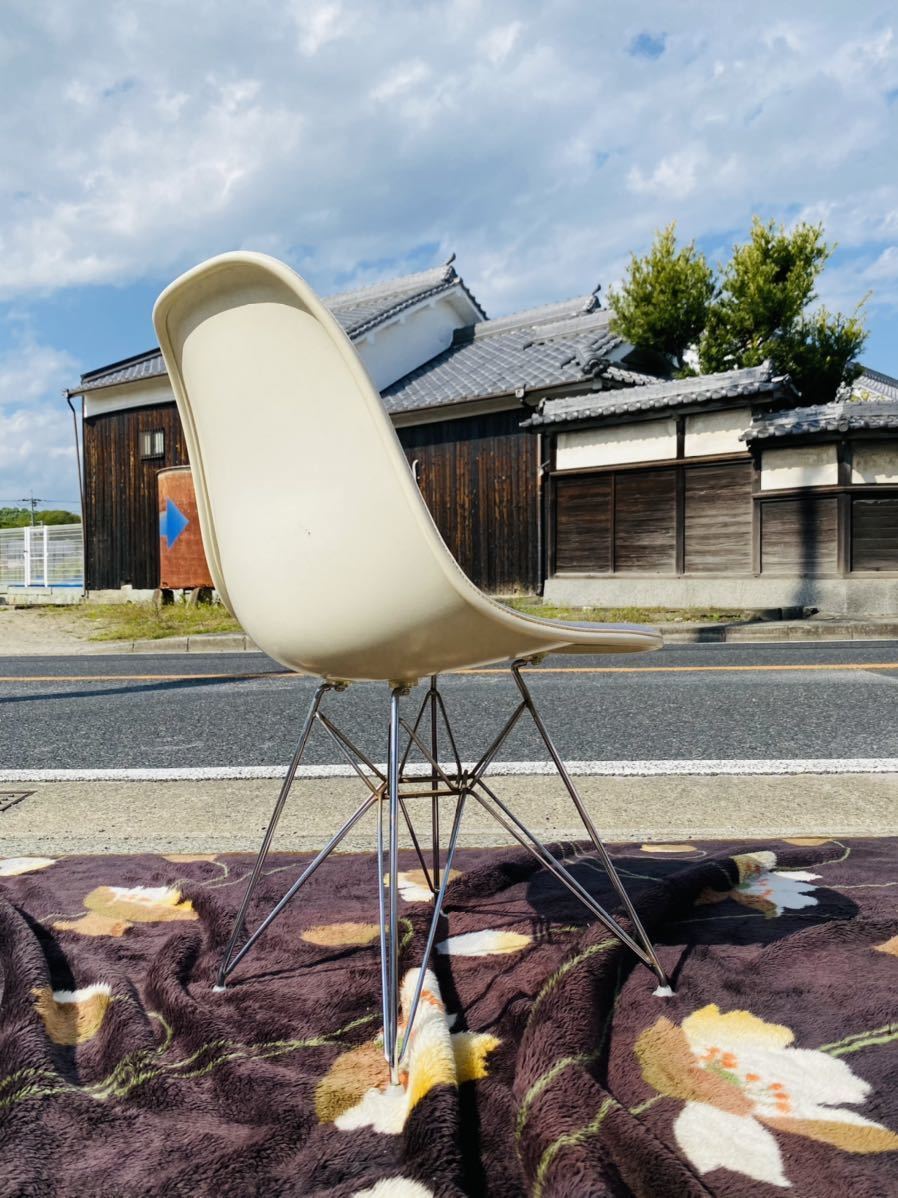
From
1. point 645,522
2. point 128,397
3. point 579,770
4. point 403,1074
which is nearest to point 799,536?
point 645,522

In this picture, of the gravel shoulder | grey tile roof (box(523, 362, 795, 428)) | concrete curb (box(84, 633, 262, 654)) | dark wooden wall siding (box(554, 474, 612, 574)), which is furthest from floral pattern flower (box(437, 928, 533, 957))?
dark wooden wall siding (box(554, 474, 612, 574))

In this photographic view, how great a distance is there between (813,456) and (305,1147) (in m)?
11.6

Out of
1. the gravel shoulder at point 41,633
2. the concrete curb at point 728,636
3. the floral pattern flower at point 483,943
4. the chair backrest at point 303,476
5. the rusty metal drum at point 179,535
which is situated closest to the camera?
the chair backrest at point 303,476

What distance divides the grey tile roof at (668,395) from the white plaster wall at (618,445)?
1.24 ft

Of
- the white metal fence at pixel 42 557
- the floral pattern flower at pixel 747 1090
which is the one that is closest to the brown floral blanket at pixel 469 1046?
the floral pattern flower at pixel 747 1090

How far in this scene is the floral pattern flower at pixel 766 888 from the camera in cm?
157

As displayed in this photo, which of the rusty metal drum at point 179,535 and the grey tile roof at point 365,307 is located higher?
the grey tile roof at point 365,307

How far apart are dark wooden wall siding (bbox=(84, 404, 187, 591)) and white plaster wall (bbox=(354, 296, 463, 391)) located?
12.8 ft

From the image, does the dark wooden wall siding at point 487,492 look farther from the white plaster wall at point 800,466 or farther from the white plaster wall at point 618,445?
the white plaster wall at point 800,466

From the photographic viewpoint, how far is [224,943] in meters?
1.44

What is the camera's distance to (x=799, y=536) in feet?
37.2

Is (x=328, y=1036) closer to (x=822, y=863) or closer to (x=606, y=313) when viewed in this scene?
(x=822, y=863)

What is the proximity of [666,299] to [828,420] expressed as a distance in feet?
12.7

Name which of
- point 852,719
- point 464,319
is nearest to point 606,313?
point 464,319
